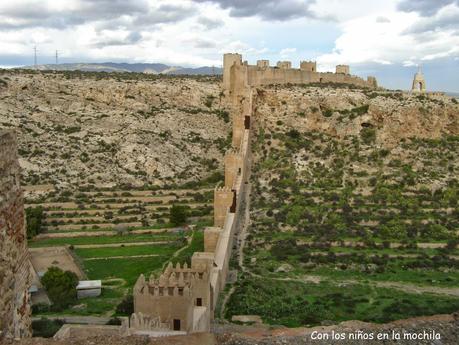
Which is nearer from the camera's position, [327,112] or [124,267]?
[124,267]

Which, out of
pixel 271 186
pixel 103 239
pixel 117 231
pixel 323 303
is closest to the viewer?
pixel 323 303

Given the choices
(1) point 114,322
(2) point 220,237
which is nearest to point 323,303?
(2) point 220,237

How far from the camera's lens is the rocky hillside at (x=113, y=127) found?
41.9 metres

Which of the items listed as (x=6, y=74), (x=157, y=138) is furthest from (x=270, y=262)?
(x=6, y=74)

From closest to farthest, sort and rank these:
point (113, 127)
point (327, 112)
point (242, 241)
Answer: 1. point (242, 241)
2. point (327, 112)
3. point (113, 127)

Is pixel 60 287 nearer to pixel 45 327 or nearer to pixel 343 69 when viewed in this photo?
pixel 45 327

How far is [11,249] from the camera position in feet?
23.1

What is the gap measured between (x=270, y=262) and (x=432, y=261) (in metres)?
8.16

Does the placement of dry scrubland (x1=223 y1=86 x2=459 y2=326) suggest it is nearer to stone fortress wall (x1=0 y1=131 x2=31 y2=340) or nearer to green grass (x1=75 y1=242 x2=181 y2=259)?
green grass (x1=75 y1=242 x2=181 y2=259)

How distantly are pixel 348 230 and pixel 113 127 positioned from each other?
83.7 feet

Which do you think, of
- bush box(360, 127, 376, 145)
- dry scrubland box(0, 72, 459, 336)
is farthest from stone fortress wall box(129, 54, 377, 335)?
bush box(360, 127, 376, 145)

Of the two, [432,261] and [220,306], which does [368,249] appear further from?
[220,306]

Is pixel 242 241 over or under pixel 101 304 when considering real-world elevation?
over

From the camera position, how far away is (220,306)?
2056cm
